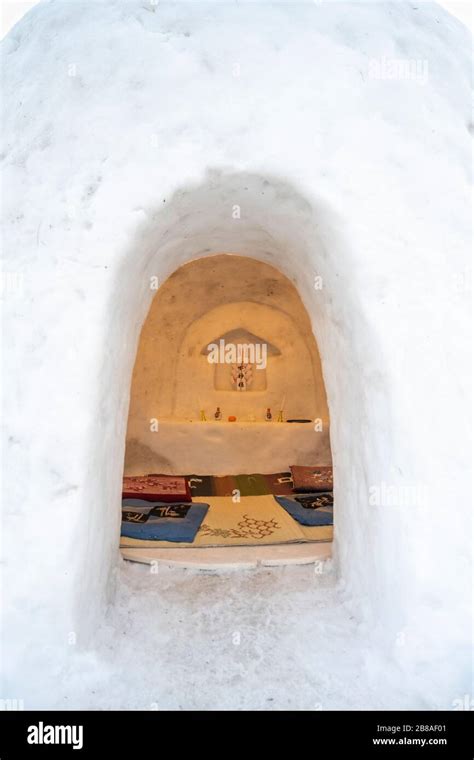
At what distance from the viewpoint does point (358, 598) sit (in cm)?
225

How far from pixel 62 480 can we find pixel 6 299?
70 cm

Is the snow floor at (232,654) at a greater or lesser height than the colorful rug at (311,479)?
lesser

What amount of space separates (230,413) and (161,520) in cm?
334

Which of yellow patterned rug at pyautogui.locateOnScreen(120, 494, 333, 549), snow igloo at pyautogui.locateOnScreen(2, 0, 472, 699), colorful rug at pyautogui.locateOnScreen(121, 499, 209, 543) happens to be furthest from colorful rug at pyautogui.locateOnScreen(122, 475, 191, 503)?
snow igloo at pyautogui.locateOnScreen(2, 0, 472, 699)

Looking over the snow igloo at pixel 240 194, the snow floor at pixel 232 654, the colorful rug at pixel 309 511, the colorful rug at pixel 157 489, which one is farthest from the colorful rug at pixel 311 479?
the snow igloo at pixel 240 194

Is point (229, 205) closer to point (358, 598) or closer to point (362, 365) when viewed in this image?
point (362, 365)

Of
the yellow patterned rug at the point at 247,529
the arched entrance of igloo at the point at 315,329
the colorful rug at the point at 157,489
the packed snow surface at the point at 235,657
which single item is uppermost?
the arched entrance of igloo at the point at 315,329

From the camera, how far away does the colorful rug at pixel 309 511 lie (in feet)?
12.7

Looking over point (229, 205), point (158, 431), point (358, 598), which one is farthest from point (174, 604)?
point (158, 431)

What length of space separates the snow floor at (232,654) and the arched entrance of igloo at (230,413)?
2.82ft

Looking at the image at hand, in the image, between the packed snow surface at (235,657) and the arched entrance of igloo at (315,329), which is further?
the arched entrance of igloo at (315,329)

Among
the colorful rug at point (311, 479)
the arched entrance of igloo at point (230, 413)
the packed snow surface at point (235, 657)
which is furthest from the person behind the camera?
the colorful rug at point (311, 479)

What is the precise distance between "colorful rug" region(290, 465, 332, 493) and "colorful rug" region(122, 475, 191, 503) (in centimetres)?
114

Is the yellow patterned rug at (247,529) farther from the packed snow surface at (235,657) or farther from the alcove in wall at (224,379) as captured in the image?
the alcove in wall at (224,379)
